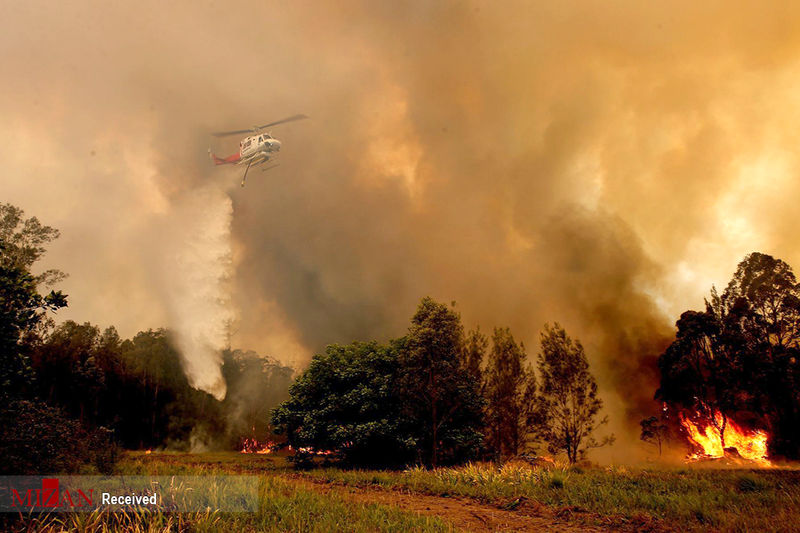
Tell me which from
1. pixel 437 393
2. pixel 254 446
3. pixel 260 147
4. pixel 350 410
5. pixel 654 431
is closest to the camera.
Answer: pixel 437 393

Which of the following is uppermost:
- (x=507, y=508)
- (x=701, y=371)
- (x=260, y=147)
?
(x=260, y=147)

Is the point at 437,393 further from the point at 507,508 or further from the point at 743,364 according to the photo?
the point at 743,364

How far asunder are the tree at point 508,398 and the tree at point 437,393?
894cm

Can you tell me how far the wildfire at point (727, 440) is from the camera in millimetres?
35312

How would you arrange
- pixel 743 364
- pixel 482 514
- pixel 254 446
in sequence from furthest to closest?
1. pixel 254 446
2. pixel 743 364
3. pixel 482 514

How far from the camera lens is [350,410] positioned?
30797 mm

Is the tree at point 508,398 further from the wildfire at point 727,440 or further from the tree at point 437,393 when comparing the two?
the wildfire at point 727,440

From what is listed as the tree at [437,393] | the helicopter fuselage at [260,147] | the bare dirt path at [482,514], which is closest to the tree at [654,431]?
the tree at [437,393]

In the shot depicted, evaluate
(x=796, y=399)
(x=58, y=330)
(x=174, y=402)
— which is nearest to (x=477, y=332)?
(x=796, y=399)

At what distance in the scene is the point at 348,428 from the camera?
94.0 ft

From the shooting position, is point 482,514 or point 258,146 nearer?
point 482,514

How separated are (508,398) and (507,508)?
1056 inches

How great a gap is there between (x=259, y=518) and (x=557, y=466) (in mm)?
18573

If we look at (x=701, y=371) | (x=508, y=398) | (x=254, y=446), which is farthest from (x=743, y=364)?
(x=254, y=446)
